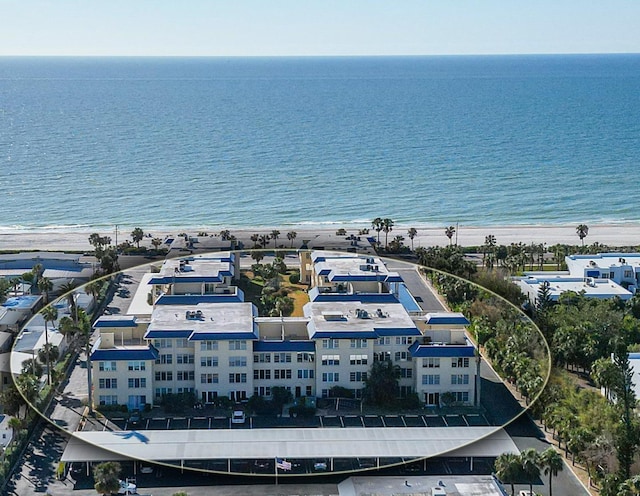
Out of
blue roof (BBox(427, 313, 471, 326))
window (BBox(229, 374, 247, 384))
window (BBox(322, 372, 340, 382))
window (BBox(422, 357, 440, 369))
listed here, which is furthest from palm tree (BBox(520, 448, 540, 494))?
window (BBox(229, 374, 247, 384))

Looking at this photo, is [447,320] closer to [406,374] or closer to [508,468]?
[406,374]

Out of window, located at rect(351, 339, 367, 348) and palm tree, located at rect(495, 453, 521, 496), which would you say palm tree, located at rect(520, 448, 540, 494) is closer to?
palm tree, located at rect(495, 453, 521, 496)

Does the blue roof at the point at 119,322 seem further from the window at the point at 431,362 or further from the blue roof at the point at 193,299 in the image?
the window at the point at 431,362

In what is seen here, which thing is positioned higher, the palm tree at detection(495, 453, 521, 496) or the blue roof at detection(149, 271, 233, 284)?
the blue roof at detection(149, 271, 233, 284)

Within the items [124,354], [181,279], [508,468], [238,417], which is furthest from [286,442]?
[181,279]

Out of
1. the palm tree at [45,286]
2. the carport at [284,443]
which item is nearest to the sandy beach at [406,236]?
the palm tree at [45,286]
